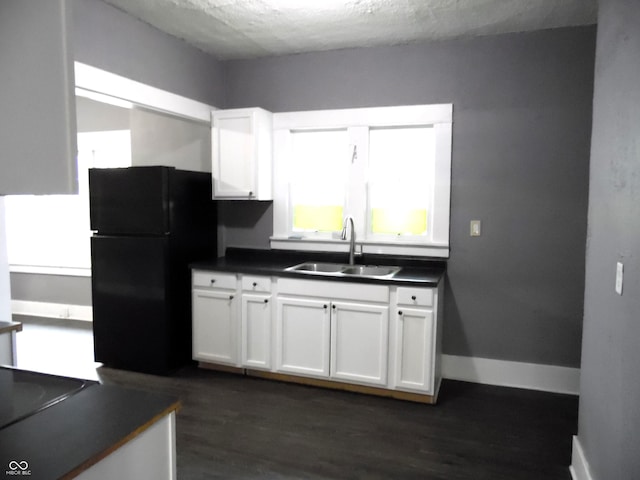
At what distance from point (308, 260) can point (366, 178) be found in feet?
2.72

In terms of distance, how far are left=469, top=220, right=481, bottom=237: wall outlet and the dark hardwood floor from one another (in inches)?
44.3

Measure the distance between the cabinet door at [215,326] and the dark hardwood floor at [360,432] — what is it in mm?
191

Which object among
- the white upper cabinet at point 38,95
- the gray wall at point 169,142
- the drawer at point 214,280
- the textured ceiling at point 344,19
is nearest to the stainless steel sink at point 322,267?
the drawer at point 214,280

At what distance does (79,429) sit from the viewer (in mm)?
1051

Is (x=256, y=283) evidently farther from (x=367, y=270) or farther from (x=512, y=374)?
(x=512, y=374)

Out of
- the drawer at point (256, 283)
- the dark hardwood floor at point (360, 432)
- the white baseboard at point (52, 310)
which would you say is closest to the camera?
the dark hardwood floor at point (360, 432)

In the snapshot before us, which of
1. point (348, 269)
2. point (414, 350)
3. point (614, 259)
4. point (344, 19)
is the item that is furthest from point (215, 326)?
point (614, 259)

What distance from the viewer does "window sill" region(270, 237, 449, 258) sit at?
3508 mm

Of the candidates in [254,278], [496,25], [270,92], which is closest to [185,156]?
[270,92]

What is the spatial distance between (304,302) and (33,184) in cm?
256

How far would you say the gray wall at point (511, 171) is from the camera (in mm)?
3201

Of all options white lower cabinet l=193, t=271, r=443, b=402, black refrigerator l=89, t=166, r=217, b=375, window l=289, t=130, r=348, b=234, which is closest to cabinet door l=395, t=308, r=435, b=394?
white lower cabinet l=193, t=271, r=443, b=402

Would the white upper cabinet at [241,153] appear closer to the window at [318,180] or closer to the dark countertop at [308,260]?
the window at [318,180]

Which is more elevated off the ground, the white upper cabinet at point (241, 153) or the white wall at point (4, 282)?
the white upper cabinet at point (241, 153)
